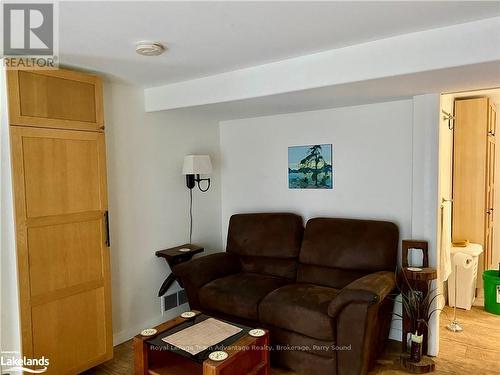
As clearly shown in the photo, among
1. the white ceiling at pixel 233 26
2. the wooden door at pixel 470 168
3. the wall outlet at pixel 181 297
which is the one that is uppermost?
the white ceiling at pixel 233 26

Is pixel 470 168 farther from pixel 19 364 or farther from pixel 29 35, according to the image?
pixel 19 364

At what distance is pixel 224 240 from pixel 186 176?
0.97 metres

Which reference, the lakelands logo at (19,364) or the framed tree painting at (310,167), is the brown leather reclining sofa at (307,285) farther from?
the lakelands logo at (19,364)

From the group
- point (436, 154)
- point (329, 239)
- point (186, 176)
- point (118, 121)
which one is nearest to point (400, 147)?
point (436, 154)

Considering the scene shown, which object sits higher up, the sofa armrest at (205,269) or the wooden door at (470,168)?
the wooden door at (470,168)

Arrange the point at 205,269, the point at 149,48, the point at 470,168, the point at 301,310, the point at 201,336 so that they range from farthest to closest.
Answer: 1. the point at 470,168
2. the point at 205,269
3. the point at 301,310
4. the point at 201,336
5. the point at 149,48

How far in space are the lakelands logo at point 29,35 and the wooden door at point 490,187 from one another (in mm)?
4120

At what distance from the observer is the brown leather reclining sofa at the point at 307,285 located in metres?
2.33

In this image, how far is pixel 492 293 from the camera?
11.6 feet

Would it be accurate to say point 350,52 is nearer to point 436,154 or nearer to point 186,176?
point 436,154

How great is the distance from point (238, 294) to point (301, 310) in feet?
1.86

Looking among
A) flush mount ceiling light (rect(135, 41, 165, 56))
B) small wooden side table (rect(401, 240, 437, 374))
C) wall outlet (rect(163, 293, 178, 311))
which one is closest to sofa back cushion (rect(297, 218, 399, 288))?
small wooden side table (rect(401, 240, 437, 374))

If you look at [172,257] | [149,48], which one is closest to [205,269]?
[172,257]

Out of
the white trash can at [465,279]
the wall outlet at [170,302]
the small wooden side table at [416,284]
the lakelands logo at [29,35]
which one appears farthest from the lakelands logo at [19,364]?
the white trash can at [465,279]
